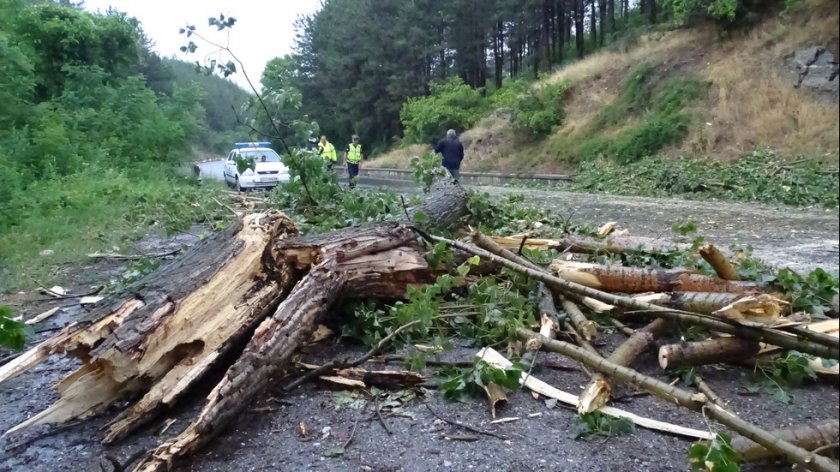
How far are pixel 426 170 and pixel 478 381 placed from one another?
135 inches

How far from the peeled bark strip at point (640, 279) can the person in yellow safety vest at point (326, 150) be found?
9.72ft

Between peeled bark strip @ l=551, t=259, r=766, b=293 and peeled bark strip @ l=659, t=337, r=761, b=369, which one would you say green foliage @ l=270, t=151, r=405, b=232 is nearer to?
peeled bark strip @ l=551, t=259, r=766, b=293

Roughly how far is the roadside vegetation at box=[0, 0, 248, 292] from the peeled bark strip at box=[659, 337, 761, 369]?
458 cm

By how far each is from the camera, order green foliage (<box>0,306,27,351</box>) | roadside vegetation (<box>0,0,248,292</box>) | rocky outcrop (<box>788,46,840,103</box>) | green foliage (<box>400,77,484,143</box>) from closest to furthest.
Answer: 1. rocky outcrop (<box>788,46,840,103</box>)
2. green foliage (<box>0,306,27,351</box>)
3. green foliage (<box>400,77,484,143</box>)
4. roadside vegetation (<box>0,0,248,292</box>)

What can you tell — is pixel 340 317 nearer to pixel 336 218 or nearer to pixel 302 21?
pixel 336 218

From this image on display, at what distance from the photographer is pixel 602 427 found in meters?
2.78

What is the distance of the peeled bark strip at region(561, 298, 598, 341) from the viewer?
12.1 ft

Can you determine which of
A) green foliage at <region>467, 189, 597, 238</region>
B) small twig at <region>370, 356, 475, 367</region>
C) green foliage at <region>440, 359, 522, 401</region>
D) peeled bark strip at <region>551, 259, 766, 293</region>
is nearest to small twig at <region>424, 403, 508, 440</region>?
green foliage at <region>440, 359, 522, 401</region>

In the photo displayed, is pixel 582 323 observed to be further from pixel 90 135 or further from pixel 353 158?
pixel 90 135

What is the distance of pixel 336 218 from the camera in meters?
5.73

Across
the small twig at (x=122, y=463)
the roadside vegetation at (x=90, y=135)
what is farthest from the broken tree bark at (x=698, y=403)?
Answer: the roadside vegetation at (x=90, y=135)

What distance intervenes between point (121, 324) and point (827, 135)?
124 inches

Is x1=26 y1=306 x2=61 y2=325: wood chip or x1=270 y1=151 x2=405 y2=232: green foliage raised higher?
x1=270 y1=151 x2=405 y2=232: green foliage

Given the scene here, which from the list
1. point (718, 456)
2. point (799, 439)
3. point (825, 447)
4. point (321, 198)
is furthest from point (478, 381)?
point (321, 198)
